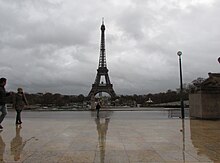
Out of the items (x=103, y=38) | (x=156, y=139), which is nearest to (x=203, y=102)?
(x=156, y=139)

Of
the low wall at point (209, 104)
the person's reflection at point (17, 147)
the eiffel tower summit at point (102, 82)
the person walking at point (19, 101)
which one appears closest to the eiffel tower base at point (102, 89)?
the eiffel tower summit at point (102, 82)

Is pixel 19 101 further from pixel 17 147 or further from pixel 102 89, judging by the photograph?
pixel 102 89

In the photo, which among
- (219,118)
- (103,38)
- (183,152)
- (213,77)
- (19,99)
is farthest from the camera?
(103,38)

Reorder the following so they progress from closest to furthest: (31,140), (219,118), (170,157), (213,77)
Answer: (170,157) → (31,140) → (219,118) → (213,77)

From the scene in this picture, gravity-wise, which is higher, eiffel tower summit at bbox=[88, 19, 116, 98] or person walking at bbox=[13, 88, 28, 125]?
eiffel tower summit at bbox=[88, 19, 116, 98]

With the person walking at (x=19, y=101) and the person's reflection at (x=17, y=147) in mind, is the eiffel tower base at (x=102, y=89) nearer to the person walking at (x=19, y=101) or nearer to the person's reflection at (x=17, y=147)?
the person walking at (x=19, y=101)

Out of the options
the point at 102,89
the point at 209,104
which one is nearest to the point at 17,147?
the point at 209,104

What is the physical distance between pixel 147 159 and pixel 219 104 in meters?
14.9

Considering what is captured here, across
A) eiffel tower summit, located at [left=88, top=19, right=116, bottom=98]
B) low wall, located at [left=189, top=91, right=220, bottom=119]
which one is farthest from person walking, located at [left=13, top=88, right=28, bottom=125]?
eiffel tower summit, located at [left=88, top=19, right=116, bottom=98]

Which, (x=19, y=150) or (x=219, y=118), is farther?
(x=219, y=118)

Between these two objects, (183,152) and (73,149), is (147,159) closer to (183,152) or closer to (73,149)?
(183,152)

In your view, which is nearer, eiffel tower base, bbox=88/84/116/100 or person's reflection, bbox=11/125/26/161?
person's reflection, bbox=11/125/26/161

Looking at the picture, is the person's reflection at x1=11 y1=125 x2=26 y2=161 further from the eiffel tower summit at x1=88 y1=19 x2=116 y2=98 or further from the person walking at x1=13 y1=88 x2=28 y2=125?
the eiffel tower summit at x1=88 y1=19 x2=116 y2=98

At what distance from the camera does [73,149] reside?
8086 millimetres
